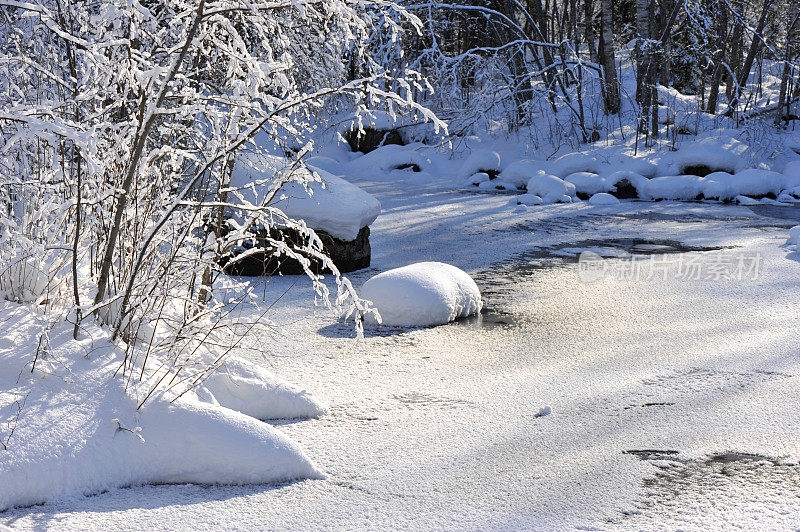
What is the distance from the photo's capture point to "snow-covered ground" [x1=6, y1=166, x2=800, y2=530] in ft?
7.45

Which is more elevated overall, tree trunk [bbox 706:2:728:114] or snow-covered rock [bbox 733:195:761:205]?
tree trunk [bbox 706:2:728:114]

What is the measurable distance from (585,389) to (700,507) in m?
1.18

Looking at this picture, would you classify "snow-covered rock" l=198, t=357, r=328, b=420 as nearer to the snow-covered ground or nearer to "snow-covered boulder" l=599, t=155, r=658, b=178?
Result: the snow-covered ground

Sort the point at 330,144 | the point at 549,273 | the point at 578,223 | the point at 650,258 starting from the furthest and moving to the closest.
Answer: the point at 330,144, the point at 578,223, the point at 650,258, the point at 549,273

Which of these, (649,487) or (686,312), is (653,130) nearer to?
(686,312)

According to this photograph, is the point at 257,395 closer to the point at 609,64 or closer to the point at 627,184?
the point at 627,184

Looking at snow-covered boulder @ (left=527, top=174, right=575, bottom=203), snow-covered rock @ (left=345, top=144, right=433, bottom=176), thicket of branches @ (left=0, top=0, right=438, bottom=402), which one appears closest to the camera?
thicket of branches @ (left=0, top=0, right=438, bottom=402)

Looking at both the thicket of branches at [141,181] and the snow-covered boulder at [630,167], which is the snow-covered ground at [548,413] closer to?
the thicket of branches at [141,181]

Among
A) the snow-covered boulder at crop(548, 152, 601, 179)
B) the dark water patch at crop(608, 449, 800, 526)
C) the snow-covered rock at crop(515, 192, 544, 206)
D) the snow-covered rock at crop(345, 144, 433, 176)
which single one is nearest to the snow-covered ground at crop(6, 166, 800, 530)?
the dark water patch at crop(608, 449, 800, 526)

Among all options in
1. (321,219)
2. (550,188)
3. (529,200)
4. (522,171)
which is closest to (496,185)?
(522,171)

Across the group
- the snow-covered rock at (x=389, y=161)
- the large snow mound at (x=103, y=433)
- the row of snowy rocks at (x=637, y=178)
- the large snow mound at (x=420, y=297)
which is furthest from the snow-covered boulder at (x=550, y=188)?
the large snow mound at (x=103, y=433)

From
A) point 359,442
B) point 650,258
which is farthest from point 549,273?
point 359,442

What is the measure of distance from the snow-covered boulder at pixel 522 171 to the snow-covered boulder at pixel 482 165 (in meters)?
0.43

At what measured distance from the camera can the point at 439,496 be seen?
7.91 ft
